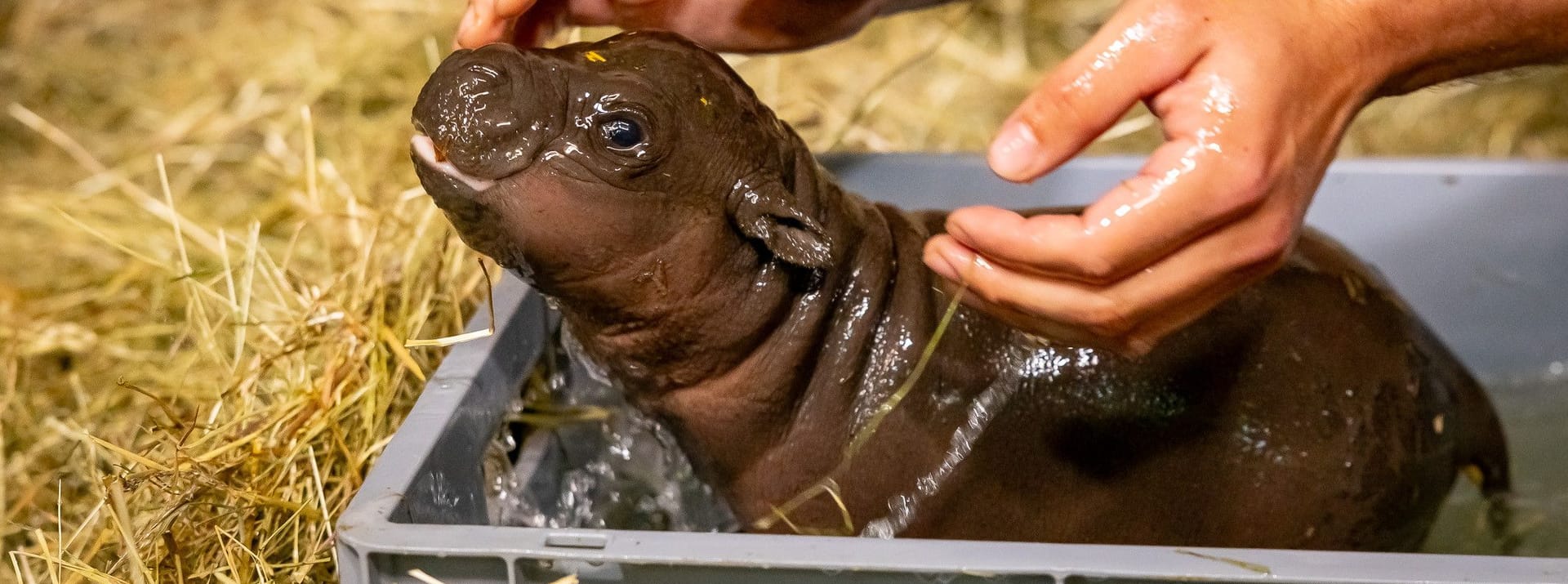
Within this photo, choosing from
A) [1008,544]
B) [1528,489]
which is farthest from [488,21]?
[1528,489]

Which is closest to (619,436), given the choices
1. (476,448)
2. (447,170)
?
(476,448)

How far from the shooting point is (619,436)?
2035 millimetres

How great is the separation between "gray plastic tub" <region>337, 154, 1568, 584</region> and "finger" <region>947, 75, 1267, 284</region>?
0.30 meters

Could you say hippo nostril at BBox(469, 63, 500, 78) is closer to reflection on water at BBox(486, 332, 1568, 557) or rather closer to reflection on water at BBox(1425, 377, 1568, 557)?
reflection on water at BBox(486, 332, 1568, 557)

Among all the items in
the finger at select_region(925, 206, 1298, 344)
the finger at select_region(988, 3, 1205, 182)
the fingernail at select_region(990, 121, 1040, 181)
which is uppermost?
the finger at select_region(988, 3, 1205, 182)

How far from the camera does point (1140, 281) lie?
1.36 m

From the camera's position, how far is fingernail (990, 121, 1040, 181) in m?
1.29

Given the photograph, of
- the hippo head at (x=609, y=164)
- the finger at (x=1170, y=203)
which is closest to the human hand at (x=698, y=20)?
the hippo head at (x=609, y=164)

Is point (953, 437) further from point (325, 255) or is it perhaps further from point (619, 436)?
point (325, 255)

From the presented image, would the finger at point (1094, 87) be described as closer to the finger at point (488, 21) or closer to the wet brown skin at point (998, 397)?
the wet brown skin at point (998, 397)

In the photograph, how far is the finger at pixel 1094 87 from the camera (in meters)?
1.28

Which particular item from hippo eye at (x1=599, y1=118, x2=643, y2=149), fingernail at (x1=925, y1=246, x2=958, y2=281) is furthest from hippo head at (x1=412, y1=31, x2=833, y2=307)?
fingernail at (x1=925, y1=246, x2=958, y2=281)

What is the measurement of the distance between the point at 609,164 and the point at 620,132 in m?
0.04

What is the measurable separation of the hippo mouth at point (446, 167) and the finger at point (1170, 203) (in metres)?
0.56
